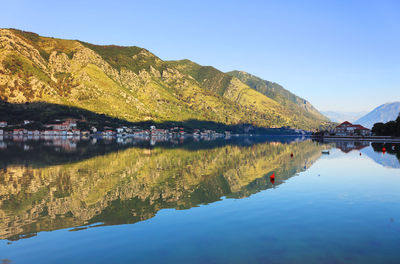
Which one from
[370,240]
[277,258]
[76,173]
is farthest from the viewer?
[76,173]

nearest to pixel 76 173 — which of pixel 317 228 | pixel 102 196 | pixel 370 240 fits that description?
pixel 102 196

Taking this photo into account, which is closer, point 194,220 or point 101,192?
point 194,220

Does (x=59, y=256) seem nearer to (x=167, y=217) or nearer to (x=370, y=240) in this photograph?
(x=167, y=217)

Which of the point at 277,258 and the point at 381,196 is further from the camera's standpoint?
the point at 381,196

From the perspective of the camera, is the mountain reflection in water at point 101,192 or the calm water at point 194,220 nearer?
the calm water at point 194,220

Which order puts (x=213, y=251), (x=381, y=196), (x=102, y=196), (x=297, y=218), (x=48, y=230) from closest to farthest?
(x=213, y=251), (x=48, y=230), (x=297, y=218), (x=102, y=196), (x=381, y=196)

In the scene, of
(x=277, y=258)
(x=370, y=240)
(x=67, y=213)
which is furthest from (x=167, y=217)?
(x=370, y=240)

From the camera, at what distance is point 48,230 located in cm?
2200

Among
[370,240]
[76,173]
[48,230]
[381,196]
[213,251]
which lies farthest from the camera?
[76,173]

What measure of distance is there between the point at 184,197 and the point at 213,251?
15.7 metres

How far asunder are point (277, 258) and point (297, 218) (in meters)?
9.87

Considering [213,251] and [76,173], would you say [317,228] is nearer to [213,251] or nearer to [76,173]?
[213,251]

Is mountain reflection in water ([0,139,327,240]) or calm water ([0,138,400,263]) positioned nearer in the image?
calm water ([0,138,400,263])

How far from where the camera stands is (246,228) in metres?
22.8
